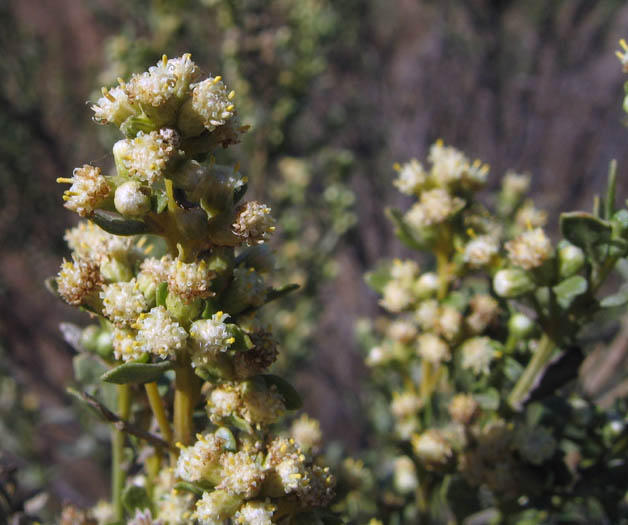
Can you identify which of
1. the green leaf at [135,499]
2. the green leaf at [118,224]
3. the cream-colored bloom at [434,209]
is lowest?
the green leaf at [135,499]

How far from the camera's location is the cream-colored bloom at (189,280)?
775 millimetres

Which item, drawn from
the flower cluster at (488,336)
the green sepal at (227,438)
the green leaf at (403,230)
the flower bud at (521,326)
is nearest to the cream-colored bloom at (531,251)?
the flower cluster at (488,336)

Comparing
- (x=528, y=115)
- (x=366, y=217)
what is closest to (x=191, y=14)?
(x=366, y=217)

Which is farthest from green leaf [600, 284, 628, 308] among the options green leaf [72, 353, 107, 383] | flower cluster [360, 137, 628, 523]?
green leaf [72, 353, 107, 383]

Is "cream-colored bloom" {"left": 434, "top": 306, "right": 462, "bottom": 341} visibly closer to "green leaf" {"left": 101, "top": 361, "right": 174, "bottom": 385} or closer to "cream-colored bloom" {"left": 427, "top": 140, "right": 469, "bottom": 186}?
"cream-colored bloom" {"left": 427, "top": 140, "right": 469, "bottom": 186}

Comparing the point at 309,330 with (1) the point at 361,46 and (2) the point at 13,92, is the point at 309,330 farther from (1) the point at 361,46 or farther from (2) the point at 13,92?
(1) the point at 361,46

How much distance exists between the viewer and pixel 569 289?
111 centimetres

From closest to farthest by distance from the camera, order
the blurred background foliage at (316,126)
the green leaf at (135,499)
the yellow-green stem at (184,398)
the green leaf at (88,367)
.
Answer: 1. the yellow-green stem at (184,398)
2. the green leaf at (135,499)
3. the green leaf at (88,367)
4. the blurred background foliage at (316,126)

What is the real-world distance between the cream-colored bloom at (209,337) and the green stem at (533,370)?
2.32 feet

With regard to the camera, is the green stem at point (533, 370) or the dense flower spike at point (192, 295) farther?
Answer: the green stem at point (533, 370)

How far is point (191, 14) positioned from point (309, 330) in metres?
1.96

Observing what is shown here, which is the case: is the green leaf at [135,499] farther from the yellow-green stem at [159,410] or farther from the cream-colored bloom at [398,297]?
the cream-colored bloom at [398,297]

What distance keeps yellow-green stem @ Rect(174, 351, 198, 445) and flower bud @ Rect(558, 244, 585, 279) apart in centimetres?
70

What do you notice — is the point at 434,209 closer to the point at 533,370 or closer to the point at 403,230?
the point at 403,230
